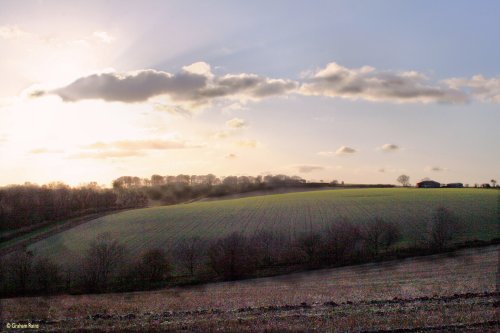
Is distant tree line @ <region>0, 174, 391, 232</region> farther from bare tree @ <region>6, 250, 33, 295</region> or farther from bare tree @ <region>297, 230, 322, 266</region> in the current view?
bare tree @ <region>297, 230, 322, 266</region>

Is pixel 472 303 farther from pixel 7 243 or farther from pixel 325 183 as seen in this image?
pixel 325 183

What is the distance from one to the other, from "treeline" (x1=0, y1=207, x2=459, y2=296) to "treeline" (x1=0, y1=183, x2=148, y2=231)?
4236 centimetres

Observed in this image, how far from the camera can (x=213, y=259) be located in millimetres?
51812

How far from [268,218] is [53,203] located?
2335 inches

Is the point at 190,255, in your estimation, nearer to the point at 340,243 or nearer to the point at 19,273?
the point at 340,243

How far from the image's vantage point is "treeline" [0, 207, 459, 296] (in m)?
49.9

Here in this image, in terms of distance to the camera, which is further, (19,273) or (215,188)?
(215,188)

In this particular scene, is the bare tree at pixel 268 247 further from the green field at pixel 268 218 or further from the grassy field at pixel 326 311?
the grassy field at pixel 326 311

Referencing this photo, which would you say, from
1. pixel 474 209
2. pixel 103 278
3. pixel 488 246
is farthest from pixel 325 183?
pixel 103 278

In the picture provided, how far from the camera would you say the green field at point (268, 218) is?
66.1 meters

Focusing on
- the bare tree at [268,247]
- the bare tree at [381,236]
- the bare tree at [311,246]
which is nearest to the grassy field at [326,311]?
the bare tree at [311,246]

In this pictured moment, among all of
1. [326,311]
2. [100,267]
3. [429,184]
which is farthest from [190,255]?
[429,184]

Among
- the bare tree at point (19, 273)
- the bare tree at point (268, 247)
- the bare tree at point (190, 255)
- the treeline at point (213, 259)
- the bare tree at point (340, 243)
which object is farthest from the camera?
the bare tree at point (340, 243)

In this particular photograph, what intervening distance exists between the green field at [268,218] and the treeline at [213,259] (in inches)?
176
